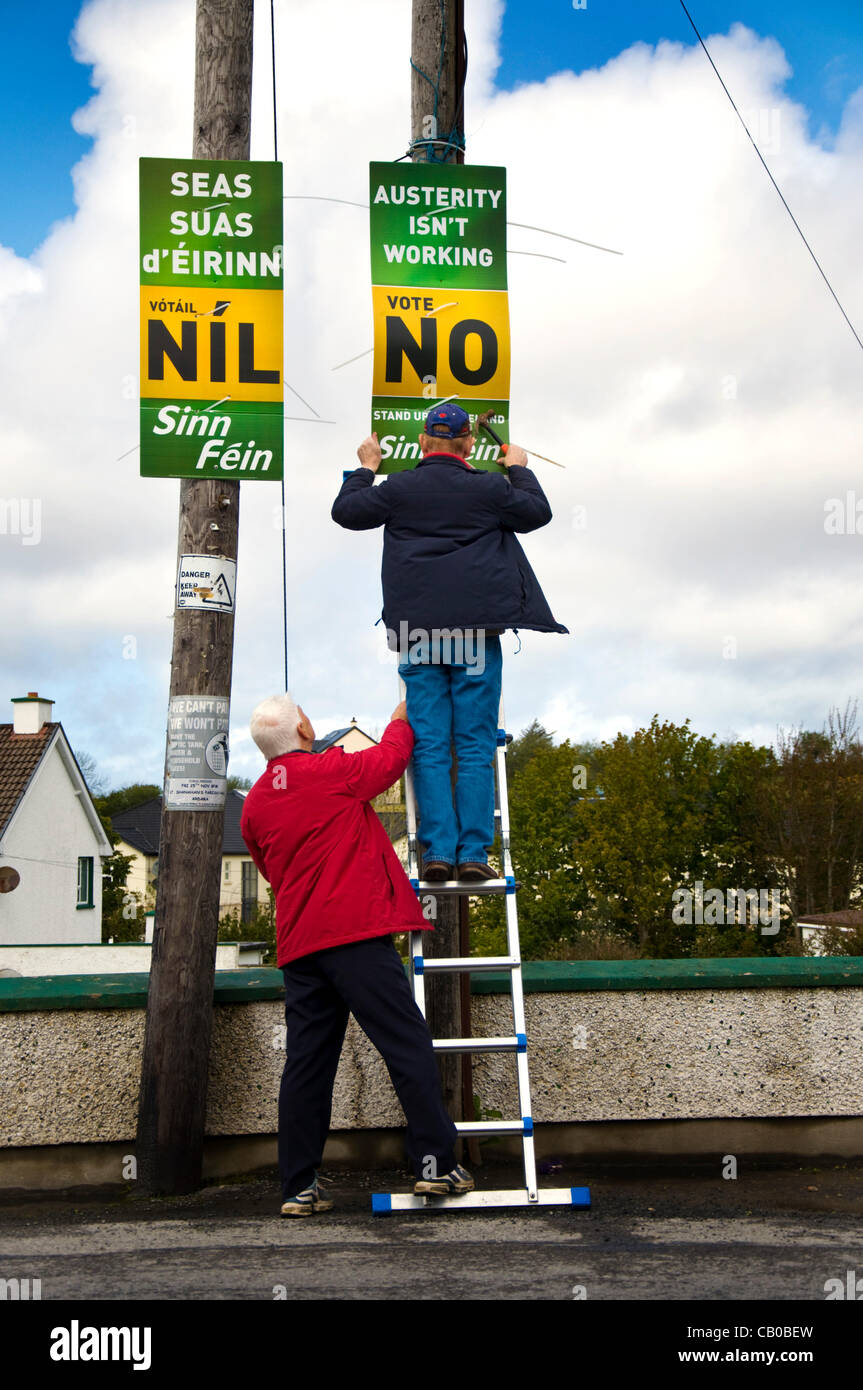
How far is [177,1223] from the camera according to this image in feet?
16.6

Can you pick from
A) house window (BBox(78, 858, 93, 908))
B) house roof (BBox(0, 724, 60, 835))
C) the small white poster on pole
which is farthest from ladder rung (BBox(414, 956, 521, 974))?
house window (BBox(78, 858, 93, 908))

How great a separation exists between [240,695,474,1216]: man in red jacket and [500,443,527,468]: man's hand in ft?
5.31

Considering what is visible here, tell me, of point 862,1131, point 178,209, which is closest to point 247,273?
point 178,209

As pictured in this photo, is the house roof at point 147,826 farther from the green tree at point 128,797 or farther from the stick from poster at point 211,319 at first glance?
the stick from poster at point 211,319

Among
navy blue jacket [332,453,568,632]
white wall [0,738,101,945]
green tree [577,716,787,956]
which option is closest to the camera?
navy blue jacket [332,453,568,632]

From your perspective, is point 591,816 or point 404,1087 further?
point 591,816

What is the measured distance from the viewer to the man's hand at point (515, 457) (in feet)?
19.9

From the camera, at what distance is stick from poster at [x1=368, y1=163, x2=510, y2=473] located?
6.40m

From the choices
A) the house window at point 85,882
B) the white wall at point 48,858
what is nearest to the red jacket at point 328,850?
the white wall at point 48,858

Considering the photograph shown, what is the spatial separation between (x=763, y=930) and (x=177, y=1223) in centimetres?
4890

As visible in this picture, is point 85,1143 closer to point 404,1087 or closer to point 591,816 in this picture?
point 404,1087

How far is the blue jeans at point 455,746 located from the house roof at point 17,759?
29799 millimetres

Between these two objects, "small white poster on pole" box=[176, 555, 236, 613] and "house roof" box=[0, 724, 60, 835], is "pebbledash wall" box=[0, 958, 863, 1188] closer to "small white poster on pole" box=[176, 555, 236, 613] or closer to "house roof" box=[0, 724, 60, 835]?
"small white poster on pole" box=[176, 555, 236, 613]

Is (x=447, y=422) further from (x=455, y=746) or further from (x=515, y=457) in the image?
(x=455, y=746)
